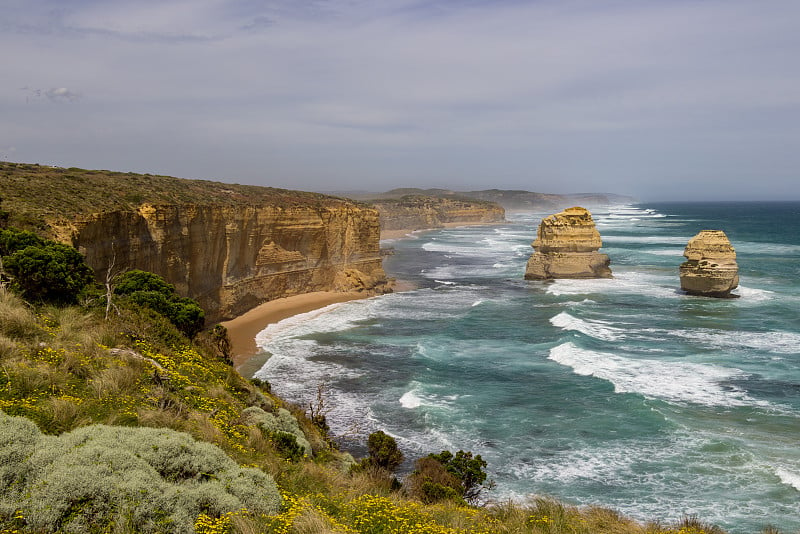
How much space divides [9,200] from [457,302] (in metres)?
29.2

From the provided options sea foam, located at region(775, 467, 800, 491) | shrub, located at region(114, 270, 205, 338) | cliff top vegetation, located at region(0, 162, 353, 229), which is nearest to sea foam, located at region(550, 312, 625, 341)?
sea foam, located at region(775, 467, 800, 491)

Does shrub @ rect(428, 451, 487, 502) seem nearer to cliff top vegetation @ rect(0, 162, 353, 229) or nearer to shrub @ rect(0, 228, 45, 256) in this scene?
shrub @ rect(0, 228, 45, 256)

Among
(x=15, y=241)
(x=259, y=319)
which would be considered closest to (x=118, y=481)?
(x=15, y=241)

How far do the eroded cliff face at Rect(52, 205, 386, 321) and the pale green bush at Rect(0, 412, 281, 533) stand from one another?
17.2m

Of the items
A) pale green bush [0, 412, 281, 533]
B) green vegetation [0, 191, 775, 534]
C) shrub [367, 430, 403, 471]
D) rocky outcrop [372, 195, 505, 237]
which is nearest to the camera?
pale green bush [0, 412, 281, 533]

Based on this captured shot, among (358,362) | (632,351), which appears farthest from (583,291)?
(358,362)

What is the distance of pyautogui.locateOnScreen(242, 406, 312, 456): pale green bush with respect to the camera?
518 inches

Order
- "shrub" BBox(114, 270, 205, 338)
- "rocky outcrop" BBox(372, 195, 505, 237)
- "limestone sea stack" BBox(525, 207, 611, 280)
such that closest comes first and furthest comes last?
1. "shrub" BBox(114, 270, 205, 338)
2. "limestone sea stack" BBox(525, 207, 611, 280)
3. "rocky outcrop" BBox(372, 195, 505, 237)

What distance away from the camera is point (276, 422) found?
559 inches

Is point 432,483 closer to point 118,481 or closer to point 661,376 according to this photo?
point 118,481

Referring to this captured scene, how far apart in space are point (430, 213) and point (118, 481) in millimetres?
135762

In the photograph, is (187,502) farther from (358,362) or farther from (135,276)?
(358,362)

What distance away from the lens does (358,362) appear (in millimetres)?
29062

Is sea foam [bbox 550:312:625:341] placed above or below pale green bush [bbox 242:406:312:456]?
below
